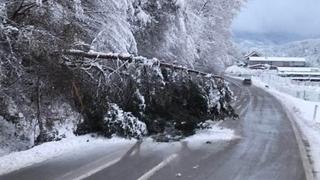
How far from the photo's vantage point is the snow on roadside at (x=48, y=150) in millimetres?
9594

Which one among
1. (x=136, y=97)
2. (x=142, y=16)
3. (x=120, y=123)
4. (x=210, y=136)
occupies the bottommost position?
(x=210, y=136)

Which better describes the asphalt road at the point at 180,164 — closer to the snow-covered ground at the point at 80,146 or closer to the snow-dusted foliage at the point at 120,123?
the snow-covered ground at the point at 80,146

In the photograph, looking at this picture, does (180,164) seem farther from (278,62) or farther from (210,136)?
(278,62)

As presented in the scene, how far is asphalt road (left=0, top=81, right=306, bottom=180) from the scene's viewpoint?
9164mm

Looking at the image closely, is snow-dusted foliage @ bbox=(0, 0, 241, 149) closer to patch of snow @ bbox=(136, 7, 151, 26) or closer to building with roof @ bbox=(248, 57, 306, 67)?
A: patch of snow @ bbox=(136, 7, 151, 26)

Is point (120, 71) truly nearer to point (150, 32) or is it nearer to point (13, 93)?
point (13, 93)

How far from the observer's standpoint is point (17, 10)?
11320mm

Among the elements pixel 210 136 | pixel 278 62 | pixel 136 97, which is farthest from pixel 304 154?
pixel 278 62

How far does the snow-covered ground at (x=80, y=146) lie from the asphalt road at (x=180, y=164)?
163 millimetres

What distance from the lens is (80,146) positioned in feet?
39.1

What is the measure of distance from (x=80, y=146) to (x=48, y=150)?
43.2 inches

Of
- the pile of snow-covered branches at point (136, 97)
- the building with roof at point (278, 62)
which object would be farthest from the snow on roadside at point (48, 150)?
the building with roof at point (278, 62)

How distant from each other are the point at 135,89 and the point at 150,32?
8.14m

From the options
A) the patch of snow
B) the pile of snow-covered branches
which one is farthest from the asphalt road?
the patch of snow
